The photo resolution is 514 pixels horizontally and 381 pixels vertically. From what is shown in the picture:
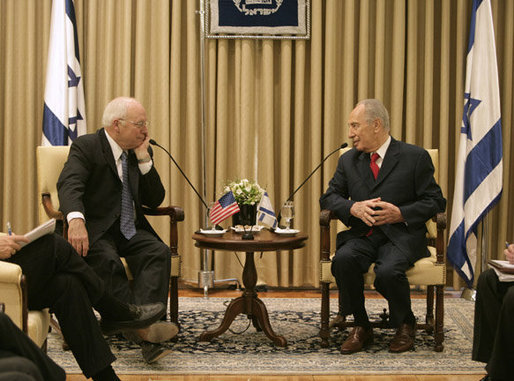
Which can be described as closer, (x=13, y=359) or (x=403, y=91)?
(x=13, y=359)

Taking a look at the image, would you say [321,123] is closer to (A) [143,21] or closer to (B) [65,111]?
(A) [143,21]

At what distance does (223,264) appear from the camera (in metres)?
5.47

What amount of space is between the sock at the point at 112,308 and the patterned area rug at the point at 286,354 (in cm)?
36

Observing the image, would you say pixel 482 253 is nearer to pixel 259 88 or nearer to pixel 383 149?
pixel 383 149

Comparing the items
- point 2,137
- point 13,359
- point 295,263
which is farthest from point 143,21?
point 13,359

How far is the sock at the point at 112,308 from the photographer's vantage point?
304 cm

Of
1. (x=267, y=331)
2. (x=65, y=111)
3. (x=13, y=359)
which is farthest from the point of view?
(x=65, y=111)

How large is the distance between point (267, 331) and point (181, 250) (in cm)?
183

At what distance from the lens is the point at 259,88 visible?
17.8 feet

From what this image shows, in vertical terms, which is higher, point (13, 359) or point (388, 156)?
point (388, 156)

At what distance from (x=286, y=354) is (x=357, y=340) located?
402 millimetres

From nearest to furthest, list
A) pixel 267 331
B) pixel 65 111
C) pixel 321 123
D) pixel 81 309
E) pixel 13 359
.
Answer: pixel 13 359 → pixel 81 309 → pixel 267 331 → pixel 65 111 → pixel 321 123

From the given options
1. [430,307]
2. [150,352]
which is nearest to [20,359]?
[150,352]

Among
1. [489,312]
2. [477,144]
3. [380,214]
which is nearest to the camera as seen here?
[489,312]
